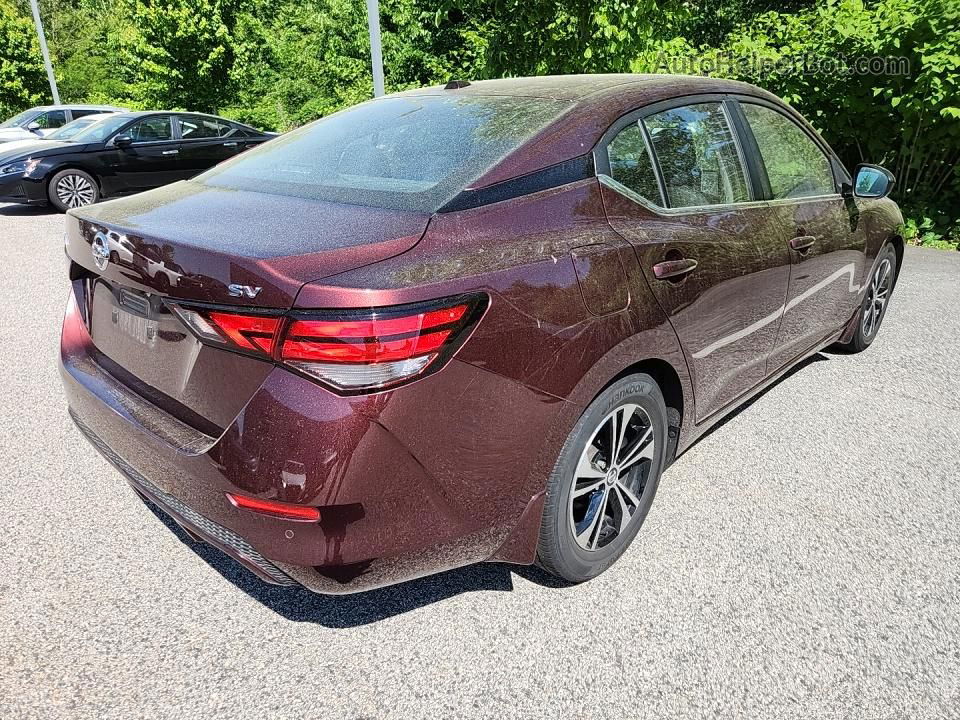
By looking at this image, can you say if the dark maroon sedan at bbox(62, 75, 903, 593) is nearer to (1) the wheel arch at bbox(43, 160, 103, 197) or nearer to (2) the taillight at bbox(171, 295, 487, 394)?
(2) the taillight at bbox(171, 295, 487, 394)

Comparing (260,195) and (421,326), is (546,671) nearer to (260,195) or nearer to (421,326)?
(421,326)

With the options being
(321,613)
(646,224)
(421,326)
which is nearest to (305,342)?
(421,326)

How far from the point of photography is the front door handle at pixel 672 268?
2.39 m

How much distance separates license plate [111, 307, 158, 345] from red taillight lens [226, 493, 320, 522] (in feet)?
1.91

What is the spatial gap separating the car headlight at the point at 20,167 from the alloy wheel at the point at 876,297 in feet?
34.3

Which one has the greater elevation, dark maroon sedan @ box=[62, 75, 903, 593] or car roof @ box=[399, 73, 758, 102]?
car roof @ box=[399, 73, 758, 102]

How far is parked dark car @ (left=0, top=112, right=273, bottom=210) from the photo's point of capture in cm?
993

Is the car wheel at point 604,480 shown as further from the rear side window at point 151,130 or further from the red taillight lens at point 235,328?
the rear side window at point 151,130

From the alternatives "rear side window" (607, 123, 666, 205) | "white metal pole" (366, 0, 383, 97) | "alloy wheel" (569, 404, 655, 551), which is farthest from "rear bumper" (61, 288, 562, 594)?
"white metal pole" (366, 0, 383, 97)

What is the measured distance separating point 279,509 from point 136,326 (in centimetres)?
80

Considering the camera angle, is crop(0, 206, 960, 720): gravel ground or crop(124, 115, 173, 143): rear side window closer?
crop(0, 206, 960, 720): gravel ground

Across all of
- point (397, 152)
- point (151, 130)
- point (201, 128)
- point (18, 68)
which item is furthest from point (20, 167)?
point (18, 68)

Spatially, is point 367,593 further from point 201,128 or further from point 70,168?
point 201,128

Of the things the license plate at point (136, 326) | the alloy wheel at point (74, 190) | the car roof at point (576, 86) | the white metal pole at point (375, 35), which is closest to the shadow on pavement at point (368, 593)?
the license plate at point (136, 326)
